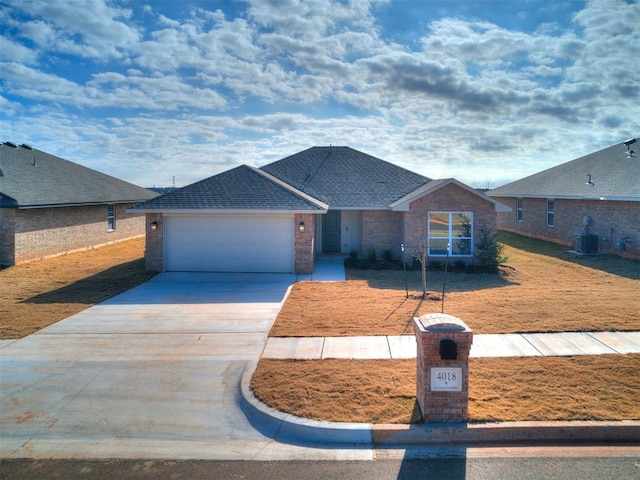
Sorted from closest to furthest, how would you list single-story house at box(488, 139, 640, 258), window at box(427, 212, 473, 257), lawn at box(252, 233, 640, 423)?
lawn at box(252, 233, 640, 423) < window at box(427, 212, 473, 257) < single-story house at box(488, 139, 640, 258)

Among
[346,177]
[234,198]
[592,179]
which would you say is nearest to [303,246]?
[234,198]

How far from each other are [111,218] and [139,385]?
71.6 feet

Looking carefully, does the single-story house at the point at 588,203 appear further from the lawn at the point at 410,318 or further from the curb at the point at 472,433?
the curb at the point at 472,433

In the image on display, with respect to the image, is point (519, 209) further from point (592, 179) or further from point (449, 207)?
point (449, 207)

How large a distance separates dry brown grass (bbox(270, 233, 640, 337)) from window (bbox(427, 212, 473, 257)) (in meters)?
1.59

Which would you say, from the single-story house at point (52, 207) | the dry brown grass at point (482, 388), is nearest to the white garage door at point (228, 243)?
the single-story house at point (52, 207)

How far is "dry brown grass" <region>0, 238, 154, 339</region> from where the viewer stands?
11.1 meters

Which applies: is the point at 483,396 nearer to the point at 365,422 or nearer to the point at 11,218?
the point at 365,422

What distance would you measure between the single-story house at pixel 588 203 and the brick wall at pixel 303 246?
513 inches

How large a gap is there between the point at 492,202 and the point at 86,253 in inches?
743

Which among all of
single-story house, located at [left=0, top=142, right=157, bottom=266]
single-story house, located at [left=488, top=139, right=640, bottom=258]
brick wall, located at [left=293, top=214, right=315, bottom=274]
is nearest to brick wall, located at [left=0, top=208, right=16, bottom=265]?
single-story house, located at [left=0, top=142, right=157, bottom=266]

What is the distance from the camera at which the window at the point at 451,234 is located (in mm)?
18250

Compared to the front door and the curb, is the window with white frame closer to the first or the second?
the front door

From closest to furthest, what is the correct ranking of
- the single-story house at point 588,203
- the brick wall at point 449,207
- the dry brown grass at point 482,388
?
the dry brown grass at point 482,388 < the brick wall at point 449,207 < the single-story house at point 588,203
